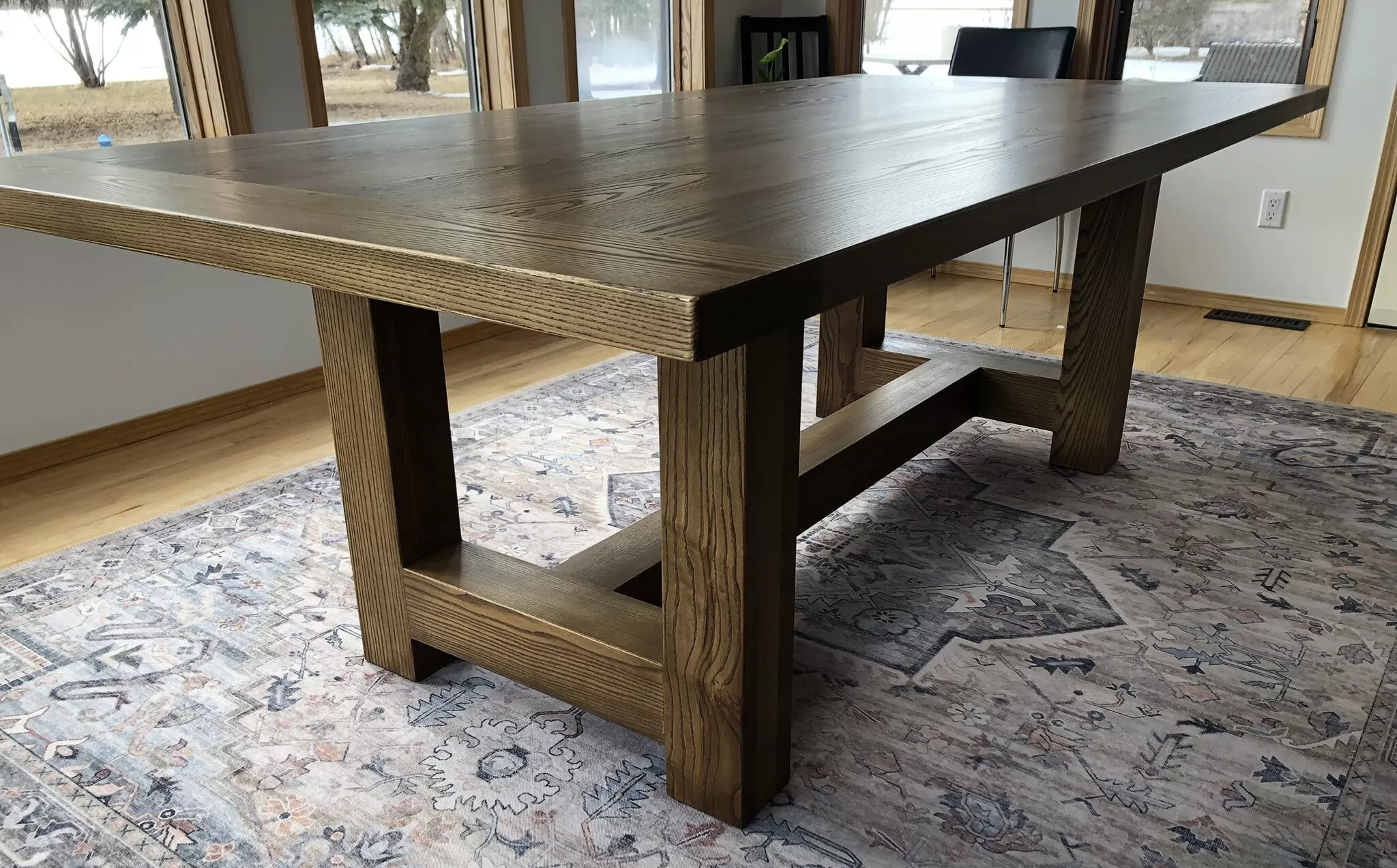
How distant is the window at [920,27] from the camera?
398cm

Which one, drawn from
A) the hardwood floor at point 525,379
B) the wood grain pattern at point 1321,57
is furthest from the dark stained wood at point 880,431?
the wood grain pattern at point 1321,57

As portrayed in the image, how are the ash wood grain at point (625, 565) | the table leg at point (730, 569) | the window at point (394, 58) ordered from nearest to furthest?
1. the table leg at point (730, 569)
2. the ash wood grain at point (625, 565)
3. the window at point (394, 58)

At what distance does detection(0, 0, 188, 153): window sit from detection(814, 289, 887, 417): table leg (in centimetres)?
166

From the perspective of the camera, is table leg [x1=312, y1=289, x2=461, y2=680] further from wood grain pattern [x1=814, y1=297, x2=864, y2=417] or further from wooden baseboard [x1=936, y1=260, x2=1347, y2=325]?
wooden baseboard [x1=936, y1=260, x2=1347, y2=325]

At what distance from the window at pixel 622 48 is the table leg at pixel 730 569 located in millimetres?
2630

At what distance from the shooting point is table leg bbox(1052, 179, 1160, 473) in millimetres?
2217

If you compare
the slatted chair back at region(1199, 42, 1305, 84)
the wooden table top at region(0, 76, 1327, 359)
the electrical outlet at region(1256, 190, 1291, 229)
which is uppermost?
the slatted chair back at region(1199, 42, 1305, 84)

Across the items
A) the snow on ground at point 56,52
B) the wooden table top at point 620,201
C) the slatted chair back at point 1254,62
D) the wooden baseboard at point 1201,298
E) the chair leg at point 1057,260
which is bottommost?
the wooden baseboard at point 1201,298

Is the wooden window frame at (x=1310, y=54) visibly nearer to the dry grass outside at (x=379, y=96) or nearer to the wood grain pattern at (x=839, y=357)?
the wood grain pattern at (x=839, y=357)

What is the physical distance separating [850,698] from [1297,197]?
114 inches

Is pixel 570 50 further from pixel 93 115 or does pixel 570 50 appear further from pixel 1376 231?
pixel 1376 231

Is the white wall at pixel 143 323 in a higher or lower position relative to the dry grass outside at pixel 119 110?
lower

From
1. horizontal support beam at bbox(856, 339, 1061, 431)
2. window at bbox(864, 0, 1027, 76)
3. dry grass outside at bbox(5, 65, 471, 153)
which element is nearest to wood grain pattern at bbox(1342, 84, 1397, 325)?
window at bbox(864, 0, 1027, 76)

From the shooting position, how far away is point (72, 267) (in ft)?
7.93
